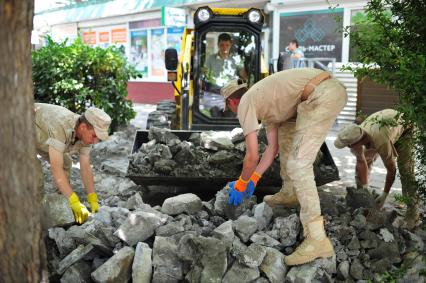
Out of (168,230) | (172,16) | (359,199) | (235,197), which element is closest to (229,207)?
(235,197)

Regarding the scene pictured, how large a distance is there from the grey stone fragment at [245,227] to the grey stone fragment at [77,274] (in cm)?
112

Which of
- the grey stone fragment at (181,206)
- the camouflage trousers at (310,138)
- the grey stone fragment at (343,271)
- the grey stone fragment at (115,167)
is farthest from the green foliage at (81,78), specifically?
the grey stone fragment at (343,271)

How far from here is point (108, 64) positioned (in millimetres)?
8539

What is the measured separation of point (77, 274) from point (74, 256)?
0.56 ft

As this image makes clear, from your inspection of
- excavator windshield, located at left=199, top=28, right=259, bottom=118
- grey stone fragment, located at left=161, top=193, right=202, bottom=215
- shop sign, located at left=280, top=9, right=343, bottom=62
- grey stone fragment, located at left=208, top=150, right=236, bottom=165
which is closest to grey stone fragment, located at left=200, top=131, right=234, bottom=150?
grey stone fragment, located at left=208, top=150, right=236, bottom=165

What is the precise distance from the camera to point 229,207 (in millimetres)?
4082

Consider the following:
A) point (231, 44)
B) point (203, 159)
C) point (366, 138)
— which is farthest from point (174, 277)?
point (231, 44)

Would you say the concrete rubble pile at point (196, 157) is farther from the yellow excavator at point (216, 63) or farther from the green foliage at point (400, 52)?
the green foliage at point (400, 52)

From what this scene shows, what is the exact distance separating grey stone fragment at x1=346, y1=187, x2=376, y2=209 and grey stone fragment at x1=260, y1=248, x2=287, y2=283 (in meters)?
1.28

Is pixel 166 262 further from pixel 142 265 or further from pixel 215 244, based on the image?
pixel 215 244

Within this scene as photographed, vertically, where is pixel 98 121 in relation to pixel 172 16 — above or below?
below

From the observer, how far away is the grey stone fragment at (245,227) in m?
3.56

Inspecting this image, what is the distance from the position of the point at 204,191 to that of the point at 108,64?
411 centimetres

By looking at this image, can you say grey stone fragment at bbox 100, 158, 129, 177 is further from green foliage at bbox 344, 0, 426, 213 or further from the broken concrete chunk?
green foliage at bbox 344, 0, 426, 213
